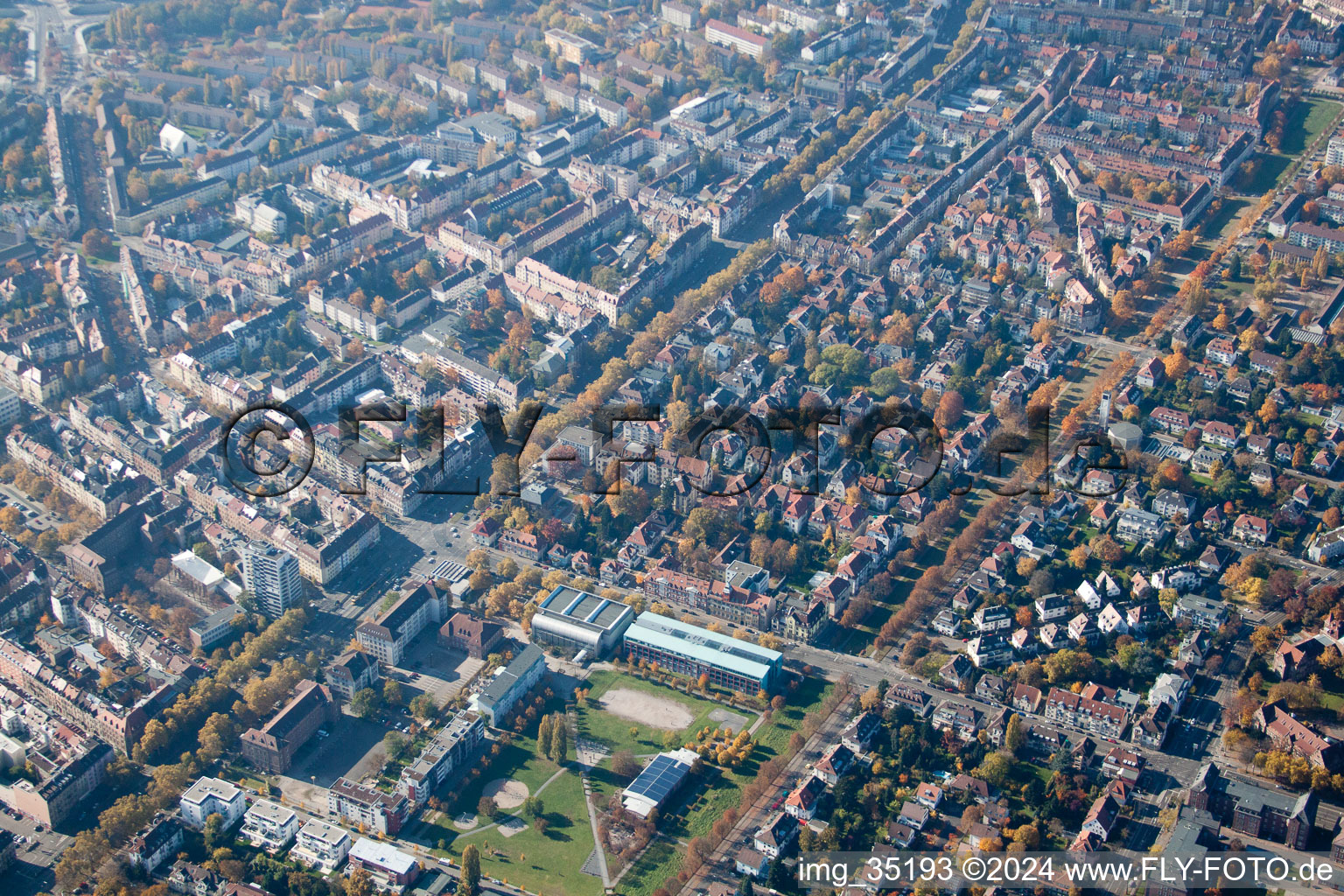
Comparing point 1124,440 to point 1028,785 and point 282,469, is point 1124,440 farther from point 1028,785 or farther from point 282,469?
point 282,469

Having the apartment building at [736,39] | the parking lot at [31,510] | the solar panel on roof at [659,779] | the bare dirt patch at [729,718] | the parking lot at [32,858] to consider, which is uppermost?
the apartment building at [736,39]

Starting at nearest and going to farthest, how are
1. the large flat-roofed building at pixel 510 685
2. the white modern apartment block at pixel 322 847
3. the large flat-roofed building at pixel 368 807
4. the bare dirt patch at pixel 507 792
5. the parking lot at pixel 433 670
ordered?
the white modern apartment block at pixel 322 847
the large flat-roofed building at pixel 368 807
the bare dirt patch at pixel 507 792
the large flat-roofed building at pixel 510 685
the parking lot at pixel 433 670

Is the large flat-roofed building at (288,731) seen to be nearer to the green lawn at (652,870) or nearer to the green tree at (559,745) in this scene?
the green tree at (559,745)

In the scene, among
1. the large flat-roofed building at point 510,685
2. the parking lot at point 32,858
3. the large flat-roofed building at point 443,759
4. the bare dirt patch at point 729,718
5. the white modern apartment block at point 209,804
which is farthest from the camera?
the bare dirt patch at point 729,718

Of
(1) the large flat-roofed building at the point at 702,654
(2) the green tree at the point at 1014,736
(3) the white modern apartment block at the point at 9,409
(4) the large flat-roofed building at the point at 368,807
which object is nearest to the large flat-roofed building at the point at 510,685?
(1) the large flat-roofed building at the point at 702,654

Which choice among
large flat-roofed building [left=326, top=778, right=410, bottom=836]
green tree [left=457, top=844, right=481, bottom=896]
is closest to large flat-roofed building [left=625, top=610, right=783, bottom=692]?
large flat-roofed building [left=326, top=778, right=410, bottom=836]

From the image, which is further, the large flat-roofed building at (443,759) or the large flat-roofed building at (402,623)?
the large flat-roofed building at (402,623)

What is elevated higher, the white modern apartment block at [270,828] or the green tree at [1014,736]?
the green tree at [1014,736]

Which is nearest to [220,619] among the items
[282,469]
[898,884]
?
[282,469]
